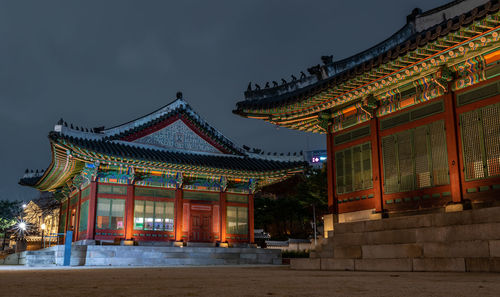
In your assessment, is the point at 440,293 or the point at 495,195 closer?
the point at 440,293

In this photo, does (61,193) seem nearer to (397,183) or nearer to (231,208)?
(231,208)

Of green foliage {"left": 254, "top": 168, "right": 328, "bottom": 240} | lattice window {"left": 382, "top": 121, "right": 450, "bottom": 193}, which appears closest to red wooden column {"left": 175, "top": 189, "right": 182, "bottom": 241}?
green foliage {"left": 254, "top": 168, "right": 328, "bottom": 240}

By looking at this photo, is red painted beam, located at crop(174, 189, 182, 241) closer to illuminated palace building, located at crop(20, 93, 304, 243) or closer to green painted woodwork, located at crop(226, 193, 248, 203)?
illuminated palace building, located at crop(20, 93, 304, 243)

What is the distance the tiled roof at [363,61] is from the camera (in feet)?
37.7

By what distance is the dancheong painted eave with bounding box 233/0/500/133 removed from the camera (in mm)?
11617

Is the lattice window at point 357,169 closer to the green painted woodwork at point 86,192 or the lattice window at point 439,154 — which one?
the lattice window at point 439,154

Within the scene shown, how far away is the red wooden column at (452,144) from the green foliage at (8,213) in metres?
46.9

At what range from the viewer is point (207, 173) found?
27.6 metres

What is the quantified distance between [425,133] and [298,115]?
544 cm

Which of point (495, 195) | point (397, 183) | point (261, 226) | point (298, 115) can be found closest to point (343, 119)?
point (298, 115)

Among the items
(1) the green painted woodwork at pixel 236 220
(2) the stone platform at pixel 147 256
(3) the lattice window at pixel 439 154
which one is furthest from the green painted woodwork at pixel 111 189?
(3) the lattice window at pixel 439 154

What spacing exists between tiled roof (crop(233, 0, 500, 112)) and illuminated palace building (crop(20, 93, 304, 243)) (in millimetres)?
9126

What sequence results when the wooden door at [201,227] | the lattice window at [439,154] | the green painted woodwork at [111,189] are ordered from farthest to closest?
the wooden door at [201,227] → the green painted woodwork at [111,189] → the lattice window at [439,154]

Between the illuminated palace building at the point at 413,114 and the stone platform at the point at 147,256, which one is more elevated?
the illuminated palace building at the point at 413,114
